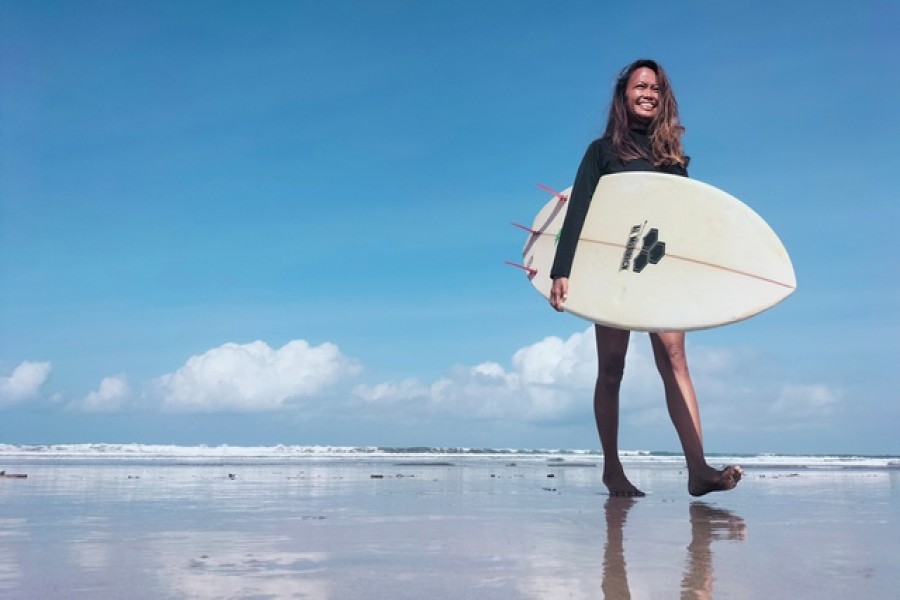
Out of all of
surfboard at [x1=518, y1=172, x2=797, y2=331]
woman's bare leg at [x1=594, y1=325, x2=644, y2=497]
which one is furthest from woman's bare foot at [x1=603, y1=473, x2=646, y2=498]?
surfboard at [x1=518, y1=172, x2=797, y2=331]

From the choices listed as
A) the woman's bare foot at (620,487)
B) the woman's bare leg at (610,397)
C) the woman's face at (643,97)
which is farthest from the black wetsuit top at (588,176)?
the woman's bare foot at (620,487)

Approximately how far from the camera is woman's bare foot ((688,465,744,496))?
11.6 ft

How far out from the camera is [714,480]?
365 centimetres

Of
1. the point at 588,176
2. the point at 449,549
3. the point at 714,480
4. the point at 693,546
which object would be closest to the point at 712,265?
the point at 588,176

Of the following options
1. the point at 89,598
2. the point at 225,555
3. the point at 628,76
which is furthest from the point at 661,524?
the point at 628,76

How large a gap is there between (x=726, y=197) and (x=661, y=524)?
1952mm

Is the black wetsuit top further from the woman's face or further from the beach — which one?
the beach

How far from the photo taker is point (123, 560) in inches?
86.4

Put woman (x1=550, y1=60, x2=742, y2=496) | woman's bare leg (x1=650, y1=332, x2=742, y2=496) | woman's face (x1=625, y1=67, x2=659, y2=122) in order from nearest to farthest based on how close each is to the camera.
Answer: woman's bare leg (x1=650, y1=332, x2=742, y2=496), woman (x1=550, y1=60, x2=742, y2=496), woman's face (x1=625, y1=67, x2=659, y2=122)

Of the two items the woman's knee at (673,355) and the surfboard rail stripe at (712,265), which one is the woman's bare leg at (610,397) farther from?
the surfboard rail stripe at (712,265)

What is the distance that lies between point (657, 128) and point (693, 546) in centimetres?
266

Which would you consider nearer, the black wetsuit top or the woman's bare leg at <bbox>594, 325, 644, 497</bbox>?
the black wetsuit top

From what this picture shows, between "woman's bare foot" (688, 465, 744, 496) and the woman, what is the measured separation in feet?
0.07

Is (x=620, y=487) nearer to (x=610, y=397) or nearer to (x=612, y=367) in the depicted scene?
(x=610, y=397)
